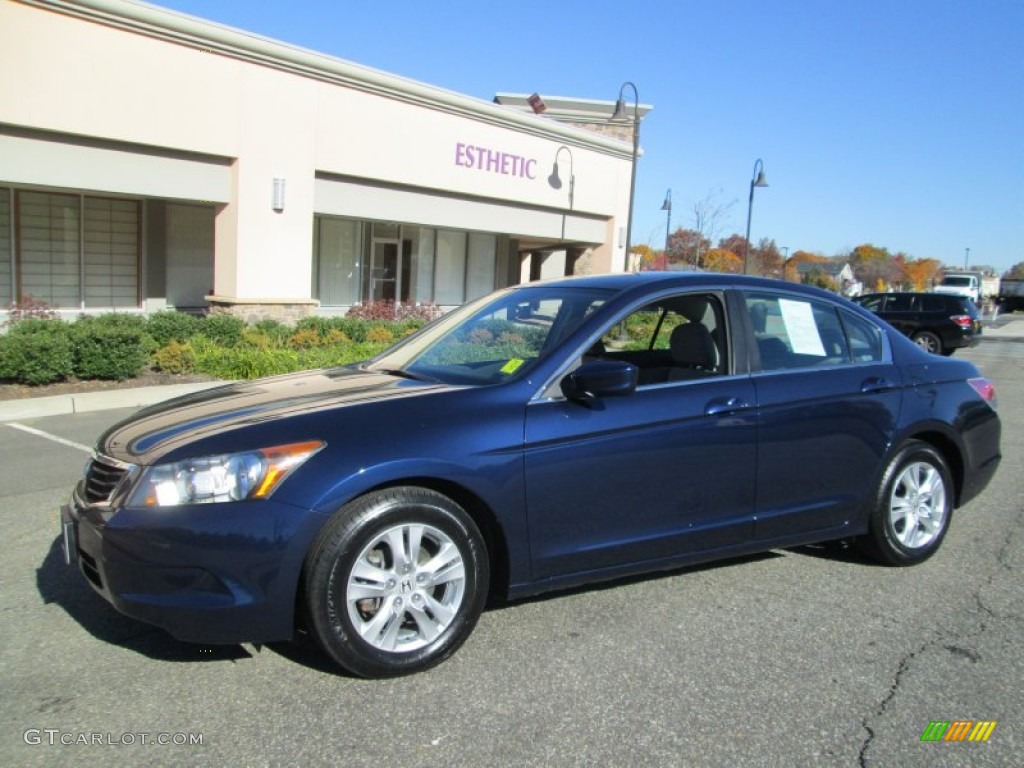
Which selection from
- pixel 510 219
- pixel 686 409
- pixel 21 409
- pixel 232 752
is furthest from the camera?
pixel 510 219

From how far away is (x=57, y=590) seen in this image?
4324mm

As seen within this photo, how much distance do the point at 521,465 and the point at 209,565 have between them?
1.29 meters

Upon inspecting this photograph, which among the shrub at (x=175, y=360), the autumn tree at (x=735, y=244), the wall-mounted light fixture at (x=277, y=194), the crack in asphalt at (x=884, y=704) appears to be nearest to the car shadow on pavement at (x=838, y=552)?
the crack in asphalt at (x=884, y=704)

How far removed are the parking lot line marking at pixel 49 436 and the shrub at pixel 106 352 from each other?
2076 mm

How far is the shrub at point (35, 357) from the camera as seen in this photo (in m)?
10.3

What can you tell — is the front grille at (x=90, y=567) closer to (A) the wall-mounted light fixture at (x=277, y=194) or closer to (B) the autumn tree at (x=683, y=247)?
(A) the wall-mounted light fixture at (x=277, y=194)

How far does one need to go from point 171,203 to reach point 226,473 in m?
15.8

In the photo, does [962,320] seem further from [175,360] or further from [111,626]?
[111,626]

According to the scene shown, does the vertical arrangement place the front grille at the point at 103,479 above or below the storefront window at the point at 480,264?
below

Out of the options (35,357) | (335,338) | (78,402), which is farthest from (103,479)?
(335,338)

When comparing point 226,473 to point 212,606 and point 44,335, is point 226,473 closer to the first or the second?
point 212,606

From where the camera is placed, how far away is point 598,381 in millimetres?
3758

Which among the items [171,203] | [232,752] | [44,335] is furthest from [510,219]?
[232,752]

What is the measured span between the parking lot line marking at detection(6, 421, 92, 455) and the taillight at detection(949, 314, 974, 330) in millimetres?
20505
